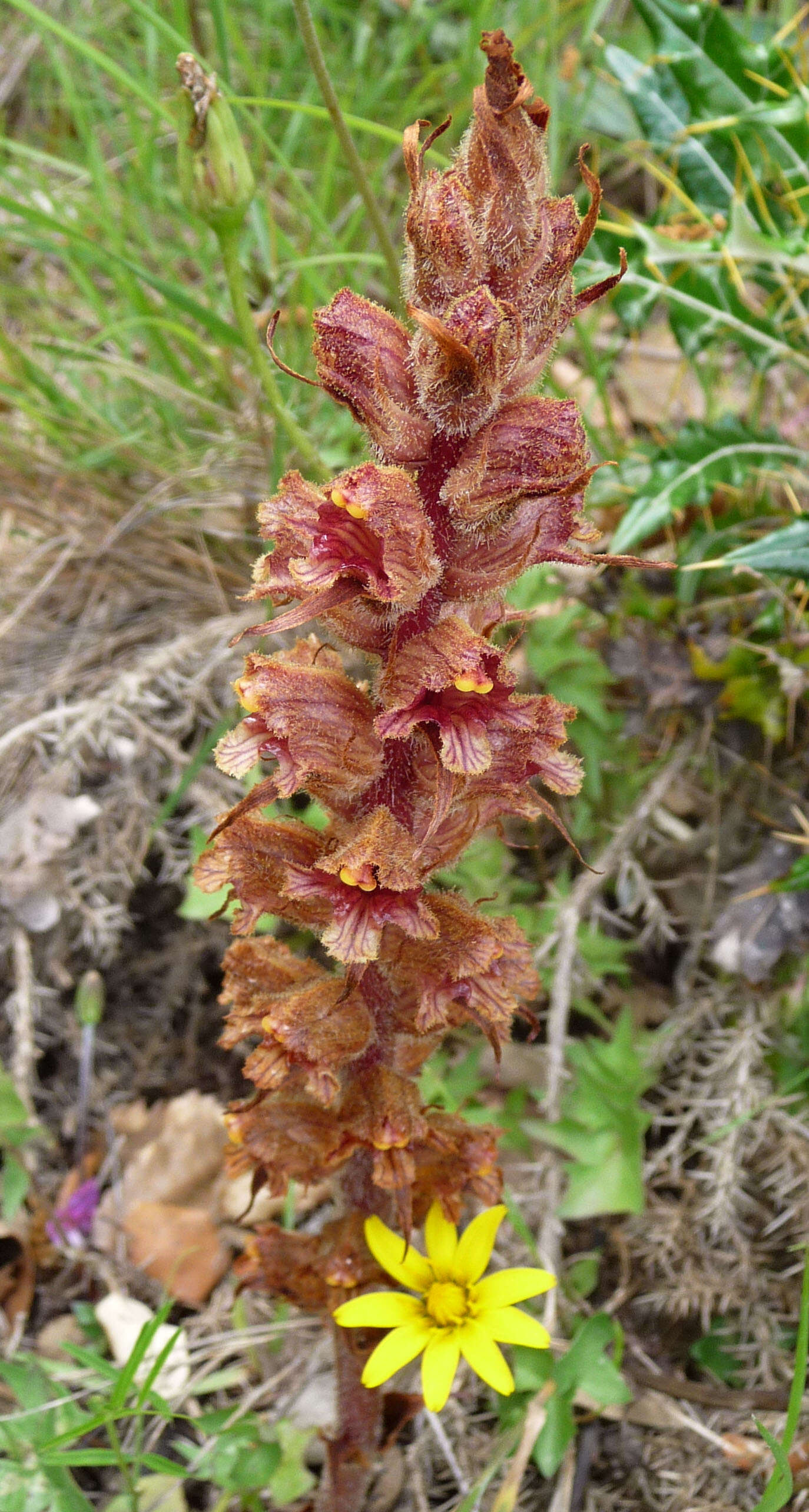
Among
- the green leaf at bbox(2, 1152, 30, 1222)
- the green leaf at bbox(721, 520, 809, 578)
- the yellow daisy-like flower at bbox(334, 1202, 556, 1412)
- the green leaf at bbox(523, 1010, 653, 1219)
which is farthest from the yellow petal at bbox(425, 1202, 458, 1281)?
the green leaf at bbox(721, 520, 809, 578)

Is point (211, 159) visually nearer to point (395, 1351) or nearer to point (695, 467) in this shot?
point (695, 467)

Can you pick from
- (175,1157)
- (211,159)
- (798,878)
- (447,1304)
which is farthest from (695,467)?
(175,1157)

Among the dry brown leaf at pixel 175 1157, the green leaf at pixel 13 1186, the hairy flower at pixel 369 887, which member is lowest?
the dry brown leaf at pixel 175 1157

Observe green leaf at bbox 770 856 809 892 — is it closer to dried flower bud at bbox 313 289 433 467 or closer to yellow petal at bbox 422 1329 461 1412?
yellow petal at bbox 422 1329 461 1412

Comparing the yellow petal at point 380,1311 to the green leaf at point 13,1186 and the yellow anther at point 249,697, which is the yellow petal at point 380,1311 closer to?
the yellow anther at point 249,697

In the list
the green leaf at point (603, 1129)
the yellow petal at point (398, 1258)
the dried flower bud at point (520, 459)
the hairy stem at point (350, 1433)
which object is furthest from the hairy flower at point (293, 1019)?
the green leaf at point (603, 1129)

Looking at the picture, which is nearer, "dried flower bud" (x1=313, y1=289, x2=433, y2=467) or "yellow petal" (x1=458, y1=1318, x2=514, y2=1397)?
"dried flower bud" (x1=313, y1=289, x2=433, y2=467)

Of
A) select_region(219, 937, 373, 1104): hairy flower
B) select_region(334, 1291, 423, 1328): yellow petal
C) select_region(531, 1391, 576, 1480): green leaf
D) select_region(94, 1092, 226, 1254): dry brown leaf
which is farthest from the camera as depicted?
select_region(94, 1092, 226, 1254): dry brown leaf
